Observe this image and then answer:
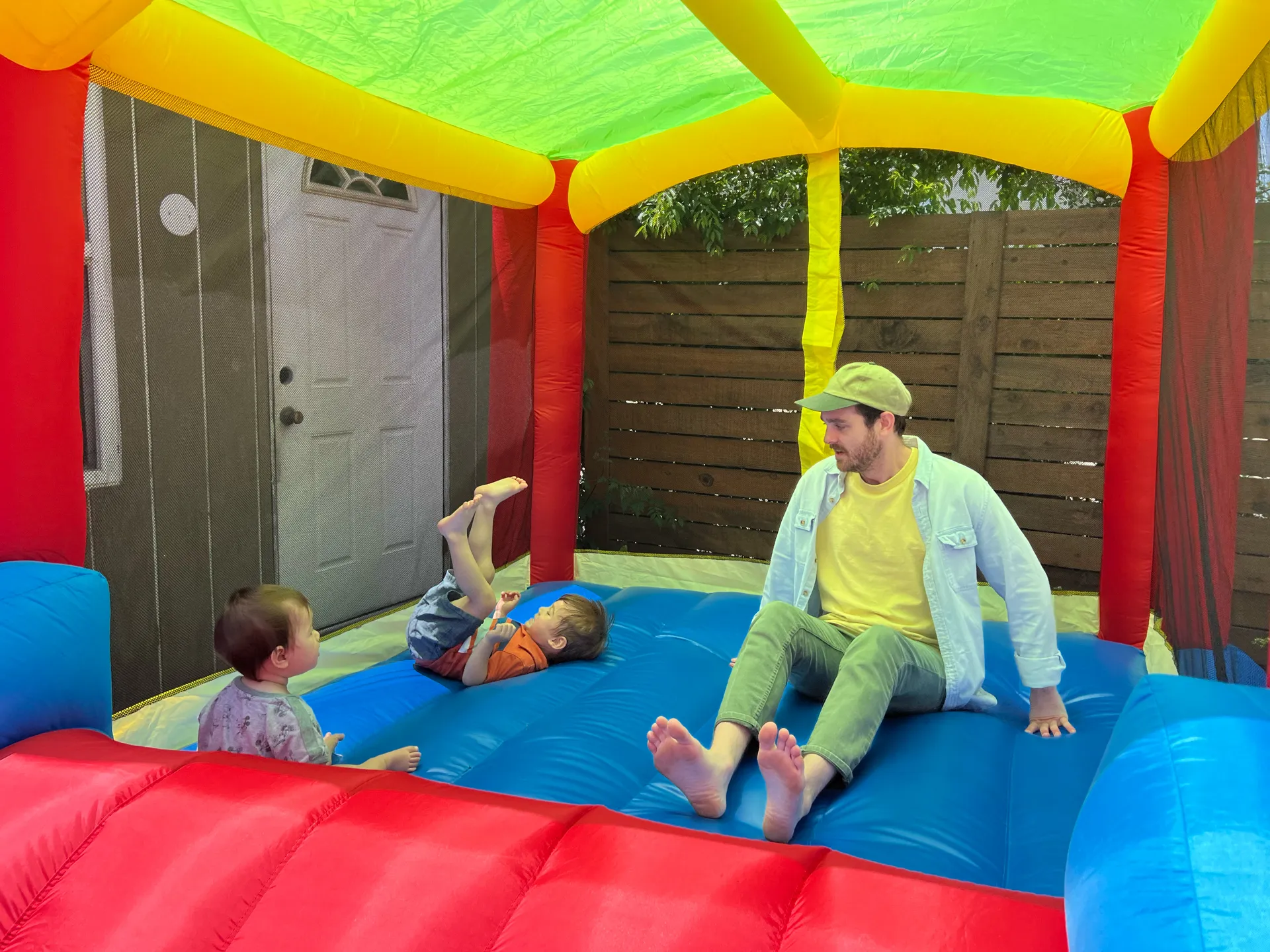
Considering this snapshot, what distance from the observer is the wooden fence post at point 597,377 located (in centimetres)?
445

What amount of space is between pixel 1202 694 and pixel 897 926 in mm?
465

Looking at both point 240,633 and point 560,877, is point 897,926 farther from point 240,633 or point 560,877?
point 240,633

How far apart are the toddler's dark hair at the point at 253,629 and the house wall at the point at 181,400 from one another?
1.87 ft

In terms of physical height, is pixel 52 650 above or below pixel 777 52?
below

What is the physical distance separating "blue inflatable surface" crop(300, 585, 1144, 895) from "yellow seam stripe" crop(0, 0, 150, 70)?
1.42 m

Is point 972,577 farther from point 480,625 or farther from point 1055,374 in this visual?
point 1055,374

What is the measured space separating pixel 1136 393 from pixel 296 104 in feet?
7.84

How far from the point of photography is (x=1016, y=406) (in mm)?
3779

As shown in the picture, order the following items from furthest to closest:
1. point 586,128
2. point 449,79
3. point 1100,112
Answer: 1. point 586,128
2. point 1100,112
3. point 449,79

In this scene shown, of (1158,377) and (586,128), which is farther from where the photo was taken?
(586,128)

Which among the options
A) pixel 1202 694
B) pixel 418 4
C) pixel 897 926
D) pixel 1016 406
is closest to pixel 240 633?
pixel 897 926

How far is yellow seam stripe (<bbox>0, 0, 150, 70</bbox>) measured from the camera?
1540 millimetres

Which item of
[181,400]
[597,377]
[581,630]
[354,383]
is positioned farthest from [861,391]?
[597,377]

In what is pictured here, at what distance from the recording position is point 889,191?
4094mm
